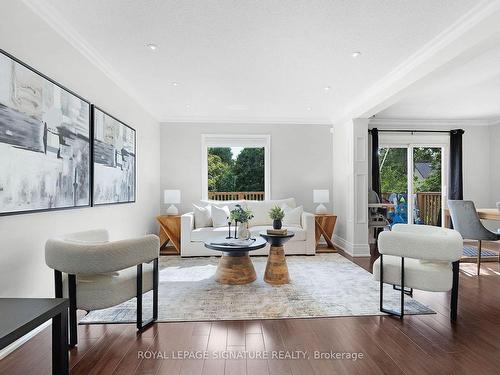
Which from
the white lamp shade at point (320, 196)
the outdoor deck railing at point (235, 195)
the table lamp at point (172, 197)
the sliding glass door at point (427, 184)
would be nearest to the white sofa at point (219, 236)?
the table lamp at point (172, 197)

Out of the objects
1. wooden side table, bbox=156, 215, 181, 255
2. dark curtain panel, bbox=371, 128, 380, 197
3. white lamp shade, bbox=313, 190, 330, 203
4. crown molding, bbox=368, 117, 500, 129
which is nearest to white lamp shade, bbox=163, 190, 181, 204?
wooden side table, bbox=156, 215, 181, 255

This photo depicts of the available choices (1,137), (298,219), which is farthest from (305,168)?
(1,137)

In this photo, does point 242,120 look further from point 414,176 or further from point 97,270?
point 97,270

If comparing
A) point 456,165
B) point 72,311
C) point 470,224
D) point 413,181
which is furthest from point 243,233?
point 456,165

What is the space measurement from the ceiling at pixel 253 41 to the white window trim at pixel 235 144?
1.45 meters

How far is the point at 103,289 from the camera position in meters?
2.08

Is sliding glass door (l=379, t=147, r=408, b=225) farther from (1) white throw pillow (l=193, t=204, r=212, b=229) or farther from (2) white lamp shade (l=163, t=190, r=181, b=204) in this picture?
(2) white lamp shade (l=163, t=190, r=181, b=204)

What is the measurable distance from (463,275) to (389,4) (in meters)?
3.37

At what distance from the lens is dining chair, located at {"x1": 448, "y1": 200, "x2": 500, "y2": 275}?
3.92m

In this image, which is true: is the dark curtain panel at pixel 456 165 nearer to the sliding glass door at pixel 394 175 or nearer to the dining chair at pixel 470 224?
the sliding glass door at pixel 394 175

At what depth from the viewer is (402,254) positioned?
8.04ft

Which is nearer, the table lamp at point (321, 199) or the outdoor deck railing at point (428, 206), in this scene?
the table lamp at point (321, 199)

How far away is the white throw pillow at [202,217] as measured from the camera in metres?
5.00

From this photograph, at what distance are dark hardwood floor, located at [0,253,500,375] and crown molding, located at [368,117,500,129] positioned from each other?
13.4 feet
